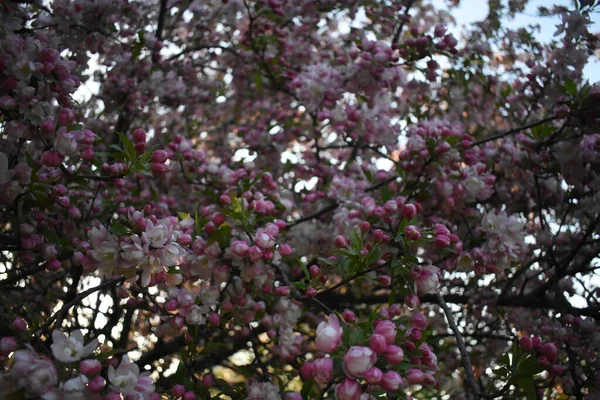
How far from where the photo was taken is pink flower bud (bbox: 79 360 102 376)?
43.0 inches

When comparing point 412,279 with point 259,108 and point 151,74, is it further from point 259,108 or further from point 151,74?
point 259,108

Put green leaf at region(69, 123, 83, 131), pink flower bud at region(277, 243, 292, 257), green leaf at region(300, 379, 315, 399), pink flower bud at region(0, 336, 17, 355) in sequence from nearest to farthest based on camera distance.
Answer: pink flower bud at region(0, 336, 17, 355), green leaf at region(300, 379, 315, 399), green leaf at region(69, 123, 83, 131), pink flower bud at region(277, 243, 292, 257)

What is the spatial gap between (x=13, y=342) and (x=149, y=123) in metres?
2.65

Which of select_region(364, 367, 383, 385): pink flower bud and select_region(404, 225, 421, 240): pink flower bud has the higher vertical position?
select_region(404, 225, 421, 240): pink flower bud

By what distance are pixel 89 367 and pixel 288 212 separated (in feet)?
5.52

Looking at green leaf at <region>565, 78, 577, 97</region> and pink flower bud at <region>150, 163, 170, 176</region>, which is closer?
pink flower bud at <region>150, 163, 170, 176</region>

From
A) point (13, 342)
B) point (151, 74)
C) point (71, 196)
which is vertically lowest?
point (13, 342)

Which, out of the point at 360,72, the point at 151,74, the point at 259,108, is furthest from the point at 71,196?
the point at 259,108

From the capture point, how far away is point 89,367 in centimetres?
109

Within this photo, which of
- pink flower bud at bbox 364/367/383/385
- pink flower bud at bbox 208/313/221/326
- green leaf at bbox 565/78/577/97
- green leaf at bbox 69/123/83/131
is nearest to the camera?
pink flower bud at bbox 364/367/383/385

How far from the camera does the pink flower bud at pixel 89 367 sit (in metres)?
1.09

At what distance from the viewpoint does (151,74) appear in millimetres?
3090

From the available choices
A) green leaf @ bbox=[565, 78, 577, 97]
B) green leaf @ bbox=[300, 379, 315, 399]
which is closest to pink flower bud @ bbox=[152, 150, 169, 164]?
green leaf @ bbox=[300, 379, 315, 399]

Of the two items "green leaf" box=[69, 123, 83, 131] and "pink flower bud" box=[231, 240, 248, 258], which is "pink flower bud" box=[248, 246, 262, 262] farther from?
"green leaf" box=[69, 123, 83, 131]
